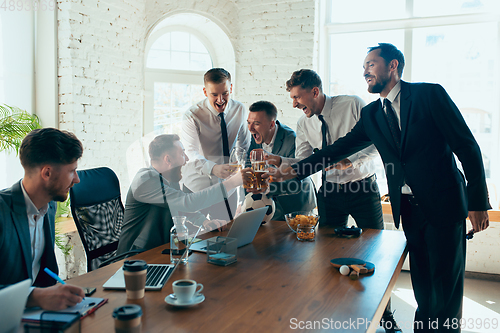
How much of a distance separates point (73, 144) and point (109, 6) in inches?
97.4

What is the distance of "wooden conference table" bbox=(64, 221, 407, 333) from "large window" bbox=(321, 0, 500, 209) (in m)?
2.96

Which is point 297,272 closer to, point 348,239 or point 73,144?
point 348,239

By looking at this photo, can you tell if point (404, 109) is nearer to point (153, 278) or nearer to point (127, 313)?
point (153, 278)

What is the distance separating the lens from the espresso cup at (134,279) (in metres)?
1.20

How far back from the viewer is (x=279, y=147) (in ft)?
9.47

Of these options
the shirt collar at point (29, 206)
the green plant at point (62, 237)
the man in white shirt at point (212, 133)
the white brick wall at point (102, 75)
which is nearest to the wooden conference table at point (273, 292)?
the shirt collar at point (29, 206)

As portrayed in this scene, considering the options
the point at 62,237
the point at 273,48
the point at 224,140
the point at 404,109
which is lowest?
the point at 62,237

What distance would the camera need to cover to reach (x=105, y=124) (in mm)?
3580

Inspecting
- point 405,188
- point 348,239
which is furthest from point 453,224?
point 348,239

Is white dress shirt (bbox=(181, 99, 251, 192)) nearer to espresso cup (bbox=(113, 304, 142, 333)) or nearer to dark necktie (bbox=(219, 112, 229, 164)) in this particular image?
dark necktie (bbox=(219, 112, 229, 164))

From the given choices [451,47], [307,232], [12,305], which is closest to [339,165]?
[307,232]

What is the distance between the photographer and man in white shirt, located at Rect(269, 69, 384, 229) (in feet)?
8.54

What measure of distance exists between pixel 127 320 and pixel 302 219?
128 cm

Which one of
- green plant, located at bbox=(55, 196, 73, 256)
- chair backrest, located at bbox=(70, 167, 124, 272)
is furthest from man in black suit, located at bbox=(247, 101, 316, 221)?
green plant, located at bbox=(55, 196, 73, 256)
